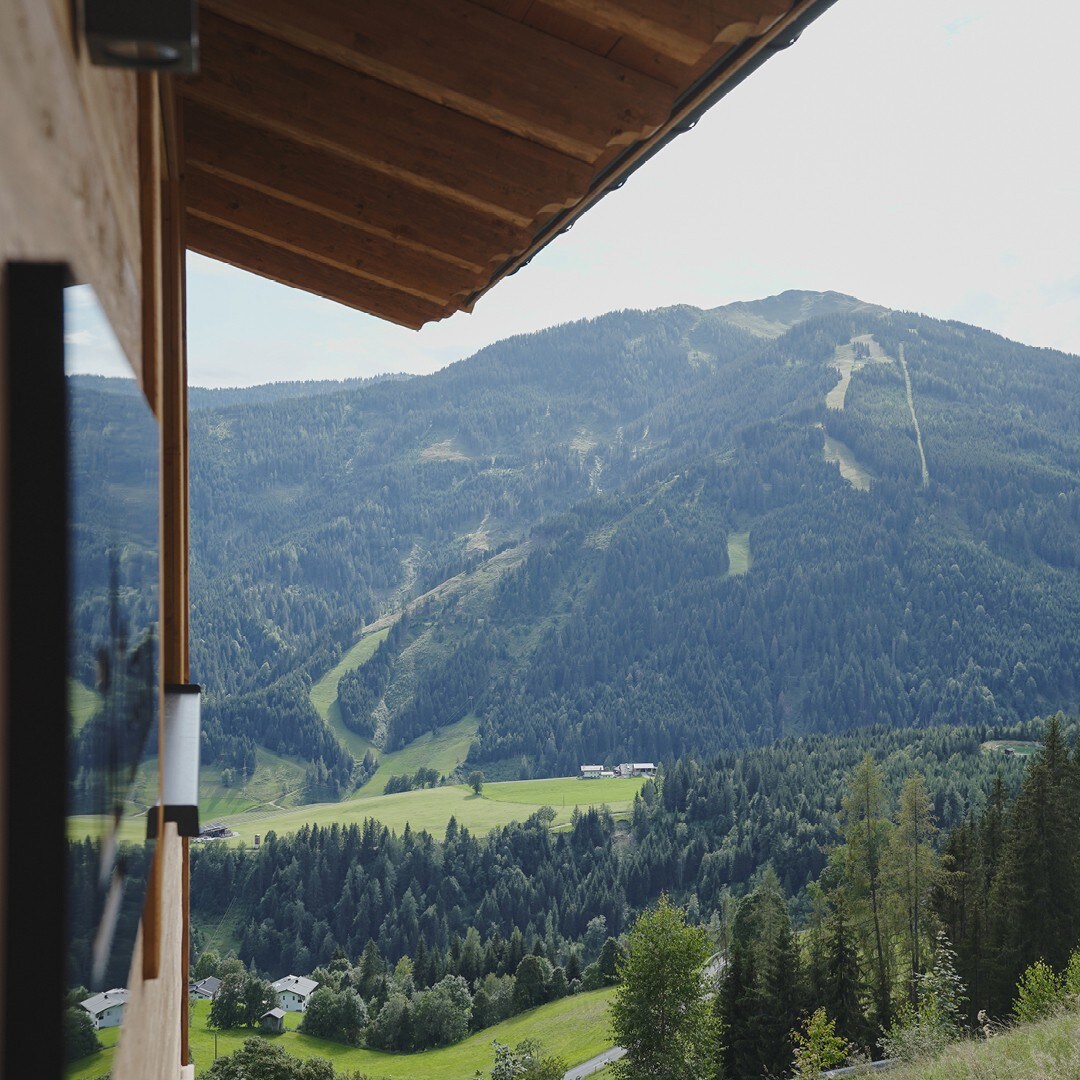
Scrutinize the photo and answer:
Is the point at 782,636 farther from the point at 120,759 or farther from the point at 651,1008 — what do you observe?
the point at 120,759

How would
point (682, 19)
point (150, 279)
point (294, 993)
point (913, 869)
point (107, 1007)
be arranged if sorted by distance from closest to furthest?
1. point (107, 1007)
2. point (682, 19)
3. point (150, 279)
4. point (913, 869)
5. point (294, 993)

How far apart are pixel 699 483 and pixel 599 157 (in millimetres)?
187198

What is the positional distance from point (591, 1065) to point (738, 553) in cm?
13274

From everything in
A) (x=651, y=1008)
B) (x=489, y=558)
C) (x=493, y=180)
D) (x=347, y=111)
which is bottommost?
(x=651, y=1008)

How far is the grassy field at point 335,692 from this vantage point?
14900 centimetres

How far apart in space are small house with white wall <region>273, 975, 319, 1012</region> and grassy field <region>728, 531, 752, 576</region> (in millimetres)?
114090

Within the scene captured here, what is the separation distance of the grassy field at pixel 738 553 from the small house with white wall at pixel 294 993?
114m

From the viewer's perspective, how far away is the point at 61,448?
0.69m

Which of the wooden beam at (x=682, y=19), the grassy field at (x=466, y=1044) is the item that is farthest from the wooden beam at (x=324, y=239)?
the grassy field at (x=466, y=1044)

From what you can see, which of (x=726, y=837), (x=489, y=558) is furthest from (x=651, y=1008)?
(x=489, y=558)

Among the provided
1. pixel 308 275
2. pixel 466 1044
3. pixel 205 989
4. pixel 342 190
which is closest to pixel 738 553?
pixel 205 989

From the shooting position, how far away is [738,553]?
578 feet

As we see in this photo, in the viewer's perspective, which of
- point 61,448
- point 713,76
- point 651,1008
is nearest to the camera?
point 61,448

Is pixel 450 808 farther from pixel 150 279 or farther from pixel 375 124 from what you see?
pixel 150 279
